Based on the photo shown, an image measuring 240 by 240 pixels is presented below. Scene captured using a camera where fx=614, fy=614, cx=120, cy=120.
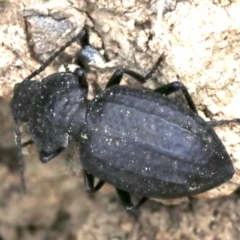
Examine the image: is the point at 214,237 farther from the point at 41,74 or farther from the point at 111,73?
the point at 41,74

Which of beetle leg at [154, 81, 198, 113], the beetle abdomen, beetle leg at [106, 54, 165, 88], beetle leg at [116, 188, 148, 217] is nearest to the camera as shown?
the beetle abdomen

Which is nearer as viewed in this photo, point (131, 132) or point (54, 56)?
point (131, 132)

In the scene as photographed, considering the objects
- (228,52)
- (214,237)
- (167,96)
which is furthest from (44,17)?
(214,237)

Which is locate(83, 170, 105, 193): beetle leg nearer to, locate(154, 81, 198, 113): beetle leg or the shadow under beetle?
the shadow under beetle

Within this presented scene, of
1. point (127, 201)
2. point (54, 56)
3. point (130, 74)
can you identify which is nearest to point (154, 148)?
point (130, 74)

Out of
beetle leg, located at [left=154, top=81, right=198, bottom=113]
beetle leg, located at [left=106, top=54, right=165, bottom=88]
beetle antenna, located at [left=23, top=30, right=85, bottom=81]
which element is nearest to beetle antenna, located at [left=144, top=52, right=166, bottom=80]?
beetle leg, located at [left=106, top=54, right=165, bottom=88]

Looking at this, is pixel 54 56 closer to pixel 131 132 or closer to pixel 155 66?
pixel 155 66
